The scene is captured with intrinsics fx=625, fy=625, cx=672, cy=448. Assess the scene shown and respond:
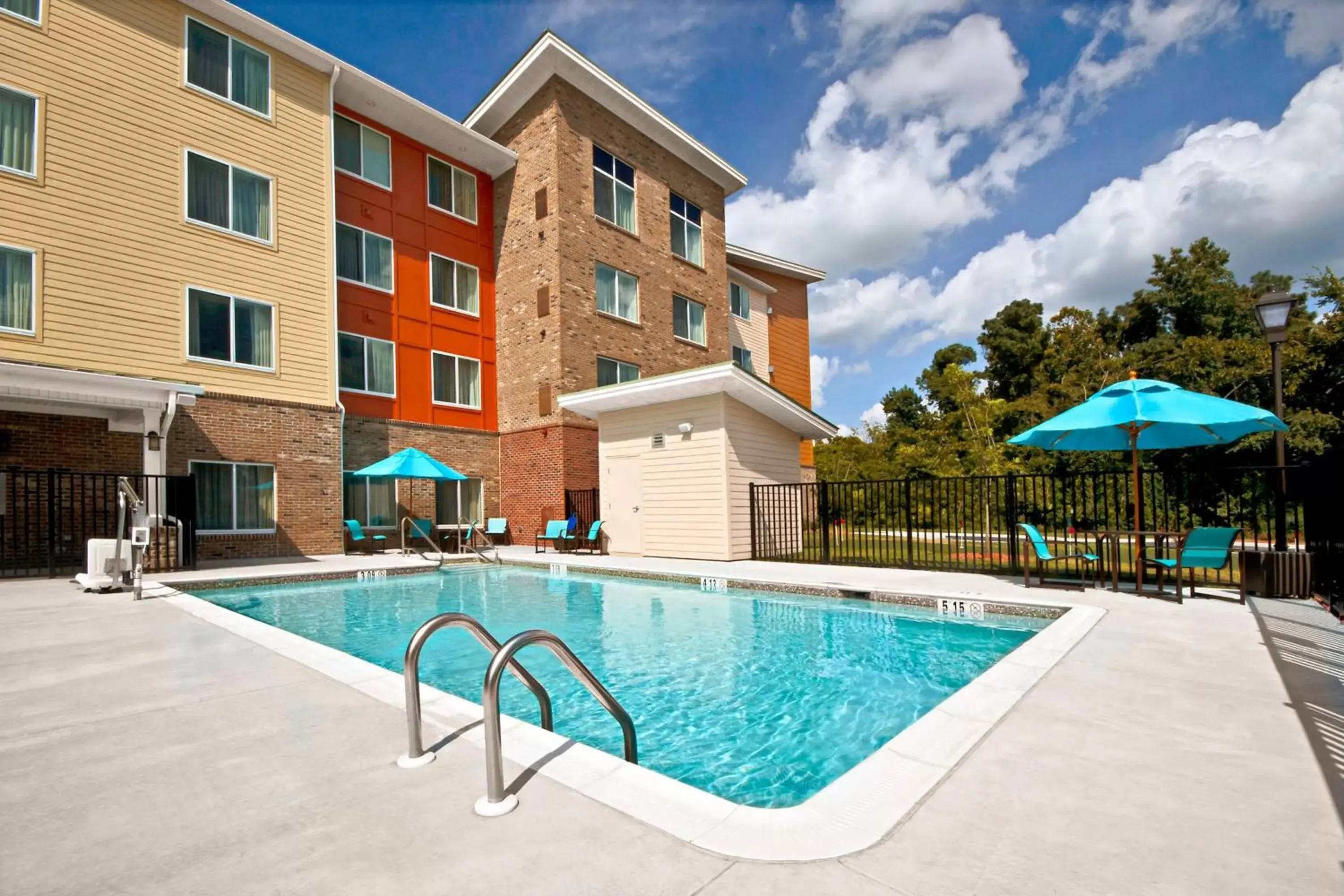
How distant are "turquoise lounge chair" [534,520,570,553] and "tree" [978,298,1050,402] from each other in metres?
29.2

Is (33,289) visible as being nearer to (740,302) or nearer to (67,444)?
(67,444)

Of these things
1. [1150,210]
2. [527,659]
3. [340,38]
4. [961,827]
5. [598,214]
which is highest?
[1150,210]

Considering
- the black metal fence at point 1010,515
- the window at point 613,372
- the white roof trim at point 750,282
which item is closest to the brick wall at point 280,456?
the window at point 613,372

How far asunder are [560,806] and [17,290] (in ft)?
49.9

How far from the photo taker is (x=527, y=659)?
6289 millimetres

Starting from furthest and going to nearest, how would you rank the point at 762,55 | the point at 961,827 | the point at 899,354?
the point at 899,354 → the point at 762,55 → the point at 961,827

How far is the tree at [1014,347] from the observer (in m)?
35.7

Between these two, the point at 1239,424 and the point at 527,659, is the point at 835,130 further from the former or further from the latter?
the point at 527,659

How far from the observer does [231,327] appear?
13.9 m

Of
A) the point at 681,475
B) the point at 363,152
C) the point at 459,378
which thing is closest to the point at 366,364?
the point at 459,378

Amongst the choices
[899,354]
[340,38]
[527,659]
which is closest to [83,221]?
[340,38]

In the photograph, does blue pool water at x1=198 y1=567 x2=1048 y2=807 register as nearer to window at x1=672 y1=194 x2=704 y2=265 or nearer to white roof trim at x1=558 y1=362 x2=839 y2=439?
white roof trim at x1=558 y1=362 x2=839 y2=439

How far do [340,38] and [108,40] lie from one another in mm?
4688

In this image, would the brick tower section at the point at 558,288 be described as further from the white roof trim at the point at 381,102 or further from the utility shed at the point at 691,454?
the utility shed at the point at 691,454
